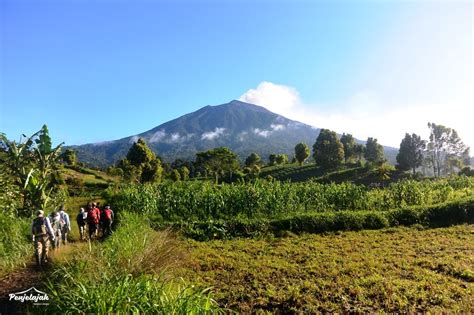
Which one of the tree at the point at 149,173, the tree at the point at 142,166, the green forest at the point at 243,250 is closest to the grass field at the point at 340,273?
the green forest at the point at 243,250

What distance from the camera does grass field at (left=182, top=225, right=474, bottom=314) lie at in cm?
652

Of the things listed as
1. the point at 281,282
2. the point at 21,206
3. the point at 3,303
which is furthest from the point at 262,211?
the point at 3,303

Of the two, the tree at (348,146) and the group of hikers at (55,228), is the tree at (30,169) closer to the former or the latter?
the group of hikers at (55,228)

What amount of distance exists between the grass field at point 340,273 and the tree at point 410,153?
48.9m

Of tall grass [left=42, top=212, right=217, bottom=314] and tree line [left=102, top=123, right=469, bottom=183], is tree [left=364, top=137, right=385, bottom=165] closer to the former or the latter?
tree line [left=102, top=123, right=469, bottom=183]

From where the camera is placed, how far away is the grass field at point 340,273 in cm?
652

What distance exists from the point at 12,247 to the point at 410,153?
60.8 metres

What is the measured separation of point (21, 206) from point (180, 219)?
6.78 meters

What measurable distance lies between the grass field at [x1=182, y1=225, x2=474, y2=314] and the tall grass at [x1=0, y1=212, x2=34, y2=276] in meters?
3.96

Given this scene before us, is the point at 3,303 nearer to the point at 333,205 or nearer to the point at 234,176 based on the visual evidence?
the point at 333,205

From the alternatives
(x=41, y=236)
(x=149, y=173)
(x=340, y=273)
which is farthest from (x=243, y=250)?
(x=149, y=173)

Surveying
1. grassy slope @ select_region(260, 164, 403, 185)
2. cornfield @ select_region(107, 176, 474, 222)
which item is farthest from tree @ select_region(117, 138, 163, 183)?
cornfield @ select_region(107, 176, 474, 222)

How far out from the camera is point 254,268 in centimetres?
918

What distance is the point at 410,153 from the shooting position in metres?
58.9
